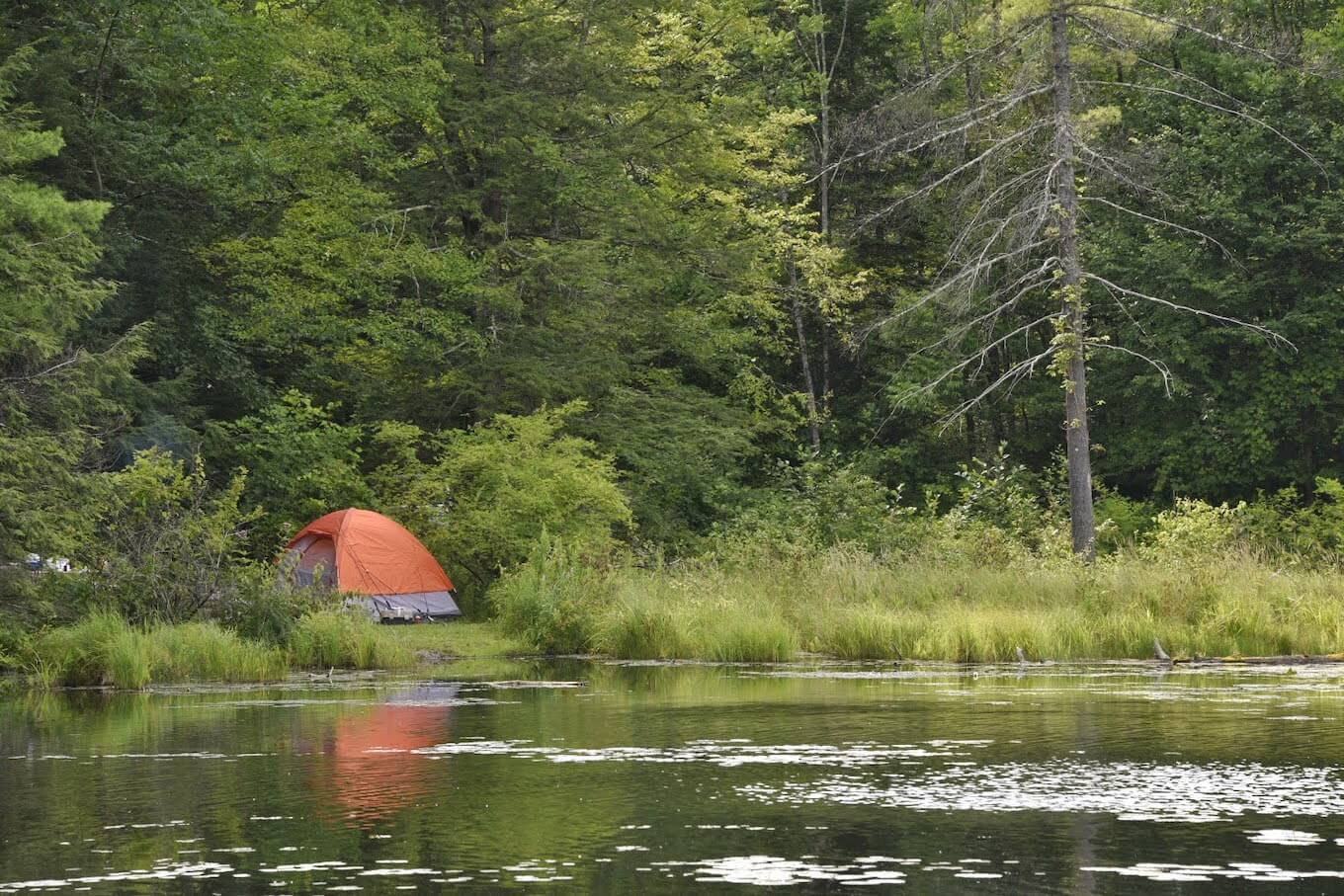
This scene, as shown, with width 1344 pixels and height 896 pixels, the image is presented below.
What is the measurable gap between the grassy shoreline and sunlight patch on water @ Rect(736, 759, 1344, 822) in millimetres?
9656

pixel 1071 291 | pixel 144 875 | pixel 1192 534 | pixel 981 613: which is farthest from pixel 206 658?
pixel 1071 291

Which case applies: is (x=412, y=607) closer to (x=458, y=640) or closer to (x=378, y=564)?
(x=378, y=564)

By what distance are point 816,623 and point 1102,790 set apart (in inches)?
471

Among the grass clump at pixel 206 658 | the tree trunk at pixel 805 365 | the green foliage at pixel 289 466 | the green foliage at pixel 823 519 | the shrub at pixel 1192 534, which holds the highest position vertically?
the tree trunk at pixel 805 365

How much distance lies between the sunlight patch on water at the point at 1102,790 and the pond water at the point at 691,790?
1.4 inches

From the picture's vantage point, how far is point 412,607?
2883cm

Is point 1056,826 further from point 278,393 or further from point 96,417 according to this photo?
point 278,393

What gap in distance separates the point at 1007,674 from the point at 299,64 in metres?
20.2

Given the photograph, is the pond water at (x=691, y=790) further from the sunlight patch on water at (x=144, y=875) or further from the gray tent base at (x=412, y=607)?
the gray tent base at (x=412, y=607)

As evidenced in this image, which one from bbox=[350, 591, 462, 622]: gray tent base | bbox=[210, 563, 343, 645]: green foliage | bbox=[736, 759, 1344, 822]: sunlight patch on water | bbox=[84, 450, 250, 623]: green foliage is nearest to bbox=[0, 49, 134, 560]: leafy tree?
bbox=[84, 450, 250, 623]: green foliage

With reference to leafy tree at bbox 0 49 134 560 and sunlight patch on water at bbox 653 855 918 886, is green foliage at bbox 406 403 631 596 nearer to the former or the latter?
leafy tree at bbox 0 49 134 560

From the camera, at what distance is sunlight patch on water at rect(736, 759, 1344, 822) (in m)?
9.77

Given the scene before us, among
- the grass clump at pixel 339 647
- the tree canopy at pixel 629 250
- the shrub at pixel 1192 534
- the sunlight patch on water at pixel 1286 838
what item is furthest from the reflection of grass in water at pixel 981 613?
the sunlight patch on water at pixel 1286 838

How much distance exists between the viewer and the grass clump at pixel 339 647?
21.3 metres
